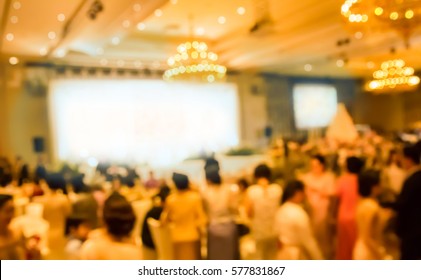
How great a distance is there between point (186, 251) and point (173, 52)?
139cm

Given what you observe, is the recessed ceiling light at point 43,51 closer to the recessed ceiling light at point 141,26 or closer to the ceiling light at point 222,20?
the recessed ceiling light at point 141,26

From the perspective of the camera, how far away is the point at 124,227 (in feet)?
5.85

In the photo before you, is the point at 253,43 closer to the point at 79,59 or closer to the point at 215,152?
the point at 215,152

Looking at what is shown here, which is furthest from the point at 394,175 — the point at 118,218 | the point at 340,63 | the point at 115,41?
the point at 115,41

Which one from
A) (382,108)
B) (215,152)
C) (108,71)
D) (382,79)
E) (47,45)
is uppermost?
(47,45)

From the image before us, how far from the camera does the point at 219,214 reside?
2.97m

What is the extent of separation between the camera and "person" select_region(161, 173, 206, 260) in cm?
278

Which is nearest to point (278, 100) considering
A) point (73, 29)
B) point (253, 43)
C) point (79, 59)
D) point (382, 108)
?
point (253, 43)

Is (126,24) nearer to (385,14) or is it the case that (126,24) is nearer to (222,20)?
(222,20)

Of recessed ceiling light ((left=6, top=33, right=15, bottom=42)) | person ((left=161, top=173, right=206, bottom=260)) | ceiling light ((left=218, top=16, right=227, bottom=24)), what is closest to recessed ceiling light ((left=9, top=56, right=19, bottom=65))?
recessed ceiling light ((left=6, top=33, right=15, bottom=42))

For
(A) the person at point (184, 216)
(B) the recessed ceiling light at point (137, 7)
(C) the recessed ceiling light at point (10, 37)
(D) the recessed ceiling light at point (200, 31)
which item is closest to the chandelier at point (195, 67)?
(D) the recessed ceiling light at point (200, 31)

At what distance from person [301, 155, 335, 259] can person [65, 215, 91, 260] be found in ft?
5.25

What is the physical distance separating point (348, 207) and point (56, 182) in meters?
2.12

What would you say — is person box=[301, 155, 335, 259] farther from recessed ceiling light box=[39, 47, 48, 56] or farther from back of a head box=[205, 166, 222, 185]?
recessed ceiling light box=[39, 47, 48, 56]
